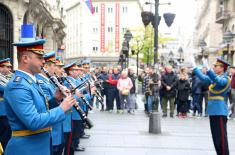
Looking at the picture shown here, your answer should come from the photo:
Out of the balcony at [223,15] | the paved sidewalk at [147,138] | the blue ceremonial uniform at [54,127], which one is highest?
the balcony at [223,15]

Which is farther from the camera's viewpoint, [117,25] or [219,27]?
[117,25]

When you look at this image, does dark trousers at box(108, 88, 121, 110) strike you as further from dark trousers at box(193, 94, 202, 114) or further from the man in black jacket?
dark trousers at box(193, 94, 202, 114)

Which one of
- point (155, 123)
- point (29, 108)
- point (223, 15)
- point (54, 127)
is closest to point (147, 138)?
point (155, 123)

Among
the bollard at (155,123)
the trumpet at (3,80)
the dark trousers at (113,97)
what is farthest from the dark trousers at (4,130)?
the dark trousers at (113,97)

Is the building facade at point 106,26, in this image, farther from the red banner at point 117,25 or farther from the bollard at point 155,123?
the bollard at point 155,123

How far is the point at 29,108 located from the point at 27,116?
8 cm

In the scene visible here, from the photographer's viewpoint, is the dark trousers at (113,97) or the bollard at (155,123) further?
the dark trousers at (113,97)

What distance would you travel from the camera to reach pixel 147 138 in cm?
1174

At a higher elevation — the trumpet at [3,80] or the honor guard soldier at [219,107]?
the trumpet at [3,80]

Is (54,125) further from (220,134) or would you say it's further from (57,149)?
(220,134)

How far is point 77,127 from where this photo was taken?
8.49 meters

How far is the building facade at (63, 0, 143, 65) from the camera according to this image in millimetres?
81062

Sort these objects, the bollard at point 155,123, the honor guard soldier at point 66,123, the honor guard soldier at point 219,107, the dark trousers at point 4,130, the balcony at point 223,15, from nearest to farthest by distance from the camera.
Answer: the honor guard soldier at point 66,123 < the dark trousers at point 4,130 < the honor guard soldier at point 219,107 < the bollard at point 155,123 < the balcony at point 223,15

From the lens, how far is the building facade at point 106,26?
81062 mm
